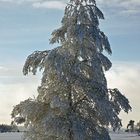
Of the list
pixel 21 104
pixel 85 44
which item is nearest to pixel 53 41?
pixel 85 44

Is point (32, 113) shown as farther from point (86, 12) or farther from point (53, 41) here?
point (86, 12)

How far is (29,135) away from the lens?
77.7 feet

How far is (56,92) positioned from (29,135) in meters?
2.33

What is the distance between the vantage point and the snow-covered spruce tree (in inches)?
886

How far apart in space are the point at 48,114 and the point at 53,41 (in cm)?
338

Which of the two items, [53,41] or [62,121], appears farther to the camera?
[53,41]

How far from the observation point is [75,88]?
23266 millimetres

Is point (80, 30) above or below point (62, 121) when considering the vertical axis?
above

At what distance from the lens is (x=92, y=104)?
23234mm

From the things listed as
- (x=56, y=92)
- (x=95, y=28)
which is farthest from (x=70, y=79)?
(x=95, y=28)

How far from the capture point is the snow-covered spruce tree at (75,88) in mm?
22505

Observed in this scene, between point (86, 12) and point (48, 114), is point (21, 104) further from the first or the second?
point (86, 12)

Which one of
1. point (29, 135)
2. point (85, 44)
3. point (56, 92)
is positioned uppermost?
point (85, 44)

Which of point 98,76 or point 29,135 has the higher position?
point 98,76
